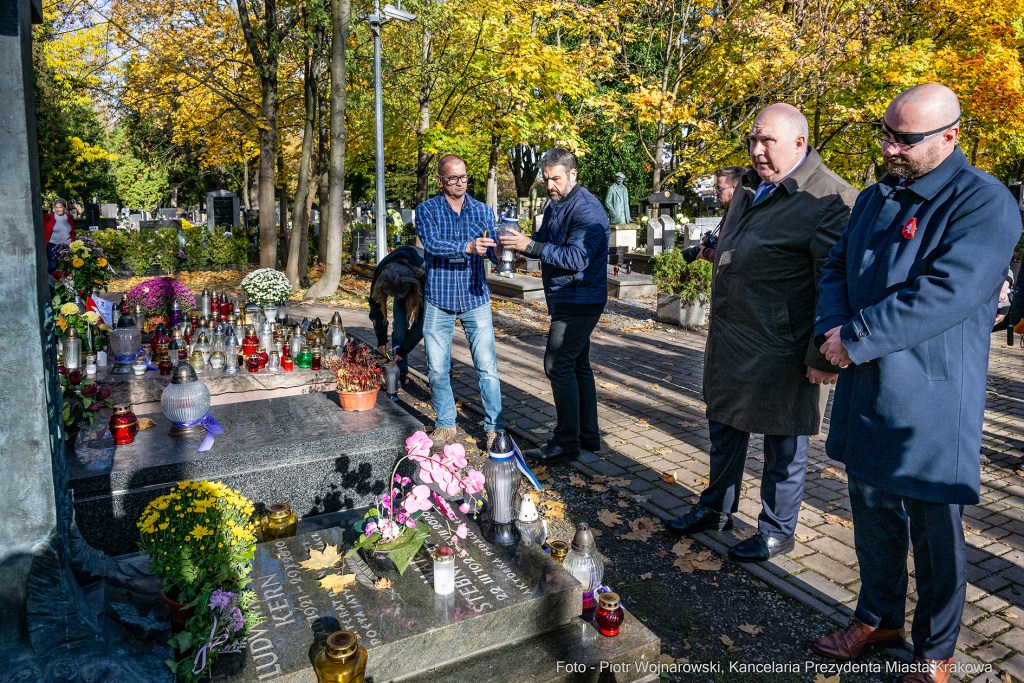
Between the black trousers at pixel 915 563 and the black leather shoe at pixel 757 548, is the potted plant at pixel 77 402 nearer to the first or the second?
the black leather shoe at pixel 757 548

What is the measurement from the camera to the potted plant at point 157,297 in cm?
750

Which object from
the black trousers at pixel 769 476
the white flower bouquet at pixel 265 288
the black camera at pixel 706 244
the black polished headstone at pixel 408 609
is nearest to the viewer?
the black polished headstone at pixel 408 609

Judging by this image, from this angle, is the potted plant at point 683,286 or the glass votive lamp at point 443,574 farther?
the potted plant at point 683,286

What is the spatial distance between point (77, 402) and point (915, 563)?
15.2 ft

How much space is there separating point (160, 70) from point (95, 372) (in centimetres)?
1551

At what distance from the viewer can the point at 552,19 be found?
19.8 m

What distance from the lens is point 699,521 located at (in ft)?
13.6

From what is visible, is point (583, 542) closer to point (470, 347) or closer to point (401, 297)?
point (470, 347)

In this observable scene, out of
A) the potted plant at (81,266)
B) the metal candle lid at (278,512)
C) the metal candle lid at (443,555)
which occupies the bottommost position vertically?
the metal candle lid at (278,512)

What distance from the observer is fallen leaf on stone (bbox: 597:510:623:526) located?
4.35 m

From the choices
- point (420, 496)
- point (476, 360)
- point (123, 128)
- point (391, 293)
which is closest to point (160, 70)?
point (391, 293)

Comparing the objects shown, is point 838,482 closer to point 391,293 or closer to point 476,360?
point 476,360

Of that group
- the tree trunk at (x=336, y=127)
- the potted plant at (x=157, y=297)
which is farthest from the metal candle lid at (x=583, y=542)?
the tree trunk at (x=336, y=127)

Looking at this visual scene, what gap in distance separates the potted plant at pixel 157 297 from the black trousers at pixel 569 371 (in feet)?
15.0
